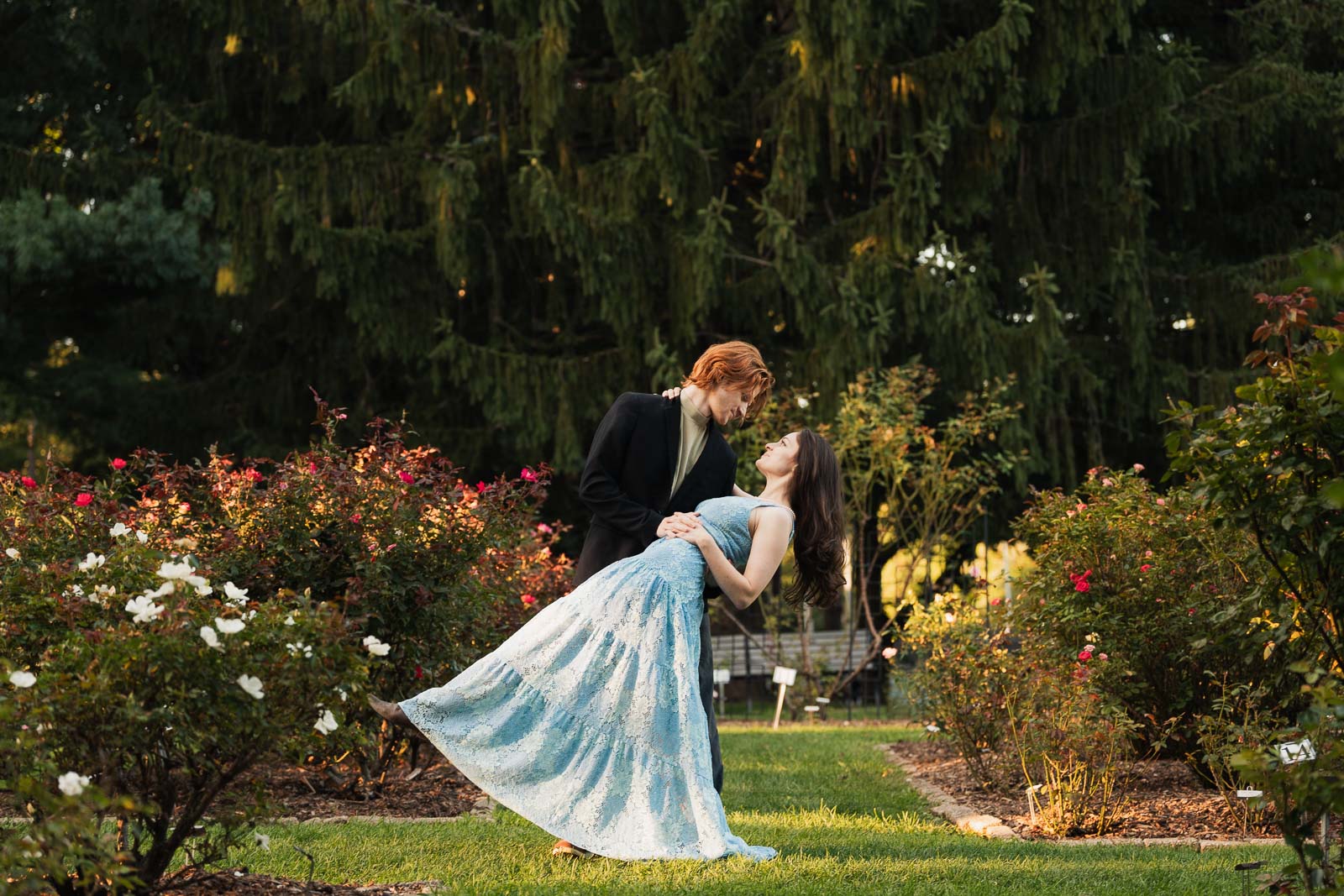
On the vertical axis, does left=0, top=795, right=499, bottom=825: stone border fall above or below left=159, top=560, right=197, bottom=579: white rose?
below

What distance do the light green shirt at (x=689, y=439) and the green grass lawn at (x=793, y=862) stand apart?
53.0 inches

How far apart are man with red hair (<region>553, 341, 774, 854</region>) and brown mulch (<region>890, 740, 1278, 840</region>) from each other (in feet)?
6.81

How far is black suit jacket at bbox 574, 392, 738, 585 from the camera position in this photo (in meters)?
5.11

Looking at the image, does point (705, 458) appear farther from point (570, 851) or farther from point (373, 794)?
point (373, 794)

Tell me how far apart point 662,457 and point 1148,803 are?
309cm

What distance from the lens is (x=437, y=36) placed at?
15.5 metres

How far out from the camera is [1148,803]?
22.1 ft

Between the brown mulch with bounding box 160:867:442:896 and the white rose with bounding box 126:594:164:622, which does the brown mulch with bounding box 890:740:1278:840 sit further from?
the white rose with bounding box 126:594:164:622

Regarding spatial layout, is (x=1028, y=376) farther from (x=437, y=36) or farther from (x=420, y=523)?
(x=420, y=523)

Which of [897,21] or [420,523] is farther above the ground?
[897,21]

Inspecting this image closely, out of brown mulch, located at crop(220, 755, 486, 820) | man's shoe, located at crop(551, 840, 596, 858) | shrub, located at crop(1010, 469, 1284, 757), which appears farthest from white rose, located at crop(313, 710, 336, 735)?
shrub, located at crop(1010, 469, 1284, 757)

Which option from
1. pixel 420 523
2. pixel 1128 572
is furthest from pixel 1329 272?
pixel 1128 572

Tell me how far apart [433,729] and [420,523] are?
1915mm

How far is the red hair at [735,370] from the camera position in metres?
5.06
